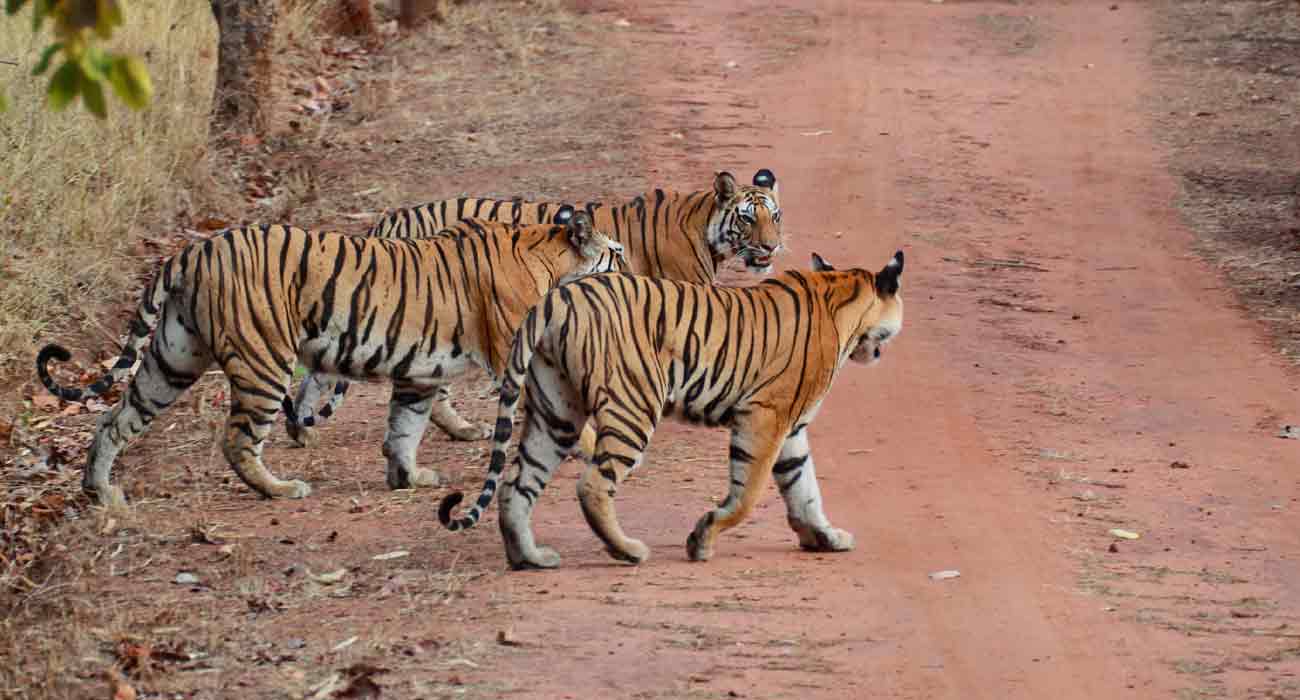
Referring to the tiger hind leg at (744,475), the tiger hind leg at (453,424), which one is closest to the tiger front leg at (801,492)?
the tiger hind leg at (744,475)

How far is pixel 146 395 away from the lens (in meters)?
7.55

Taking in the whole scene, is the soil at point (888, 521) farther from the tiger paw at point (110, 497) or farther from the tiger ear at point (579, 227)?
the tiger ear at point (579, 227)

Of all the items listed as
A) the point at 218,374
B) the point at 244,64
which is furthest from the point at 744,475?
the point at 244,64

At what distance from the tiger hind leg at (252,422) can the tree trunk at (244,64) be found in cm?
661

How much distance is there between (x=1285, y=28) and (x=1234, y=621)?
12.3 m

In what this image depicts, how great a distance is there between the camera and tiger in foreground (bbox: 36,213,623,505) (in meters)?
7.34

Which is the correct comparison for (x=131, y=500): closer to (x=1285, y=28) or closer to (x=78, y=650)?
(x=78, y=650)

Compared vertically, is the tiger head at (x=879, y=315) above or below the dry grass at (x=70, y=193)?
above

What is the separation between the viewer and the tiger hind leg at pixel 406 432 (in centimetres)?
775

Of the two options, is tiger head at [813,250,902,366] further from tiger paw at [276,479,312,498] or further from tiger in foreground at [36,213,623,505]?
tiger paw at [276,479,312,498]

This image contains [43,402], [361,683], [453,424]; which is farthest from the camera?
[43,402]

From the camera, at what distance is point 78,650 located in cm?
579

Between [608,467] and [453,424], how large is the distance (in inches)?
91.8

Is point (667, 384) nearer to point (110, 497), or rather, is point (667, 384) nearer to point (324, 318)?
point (324, 318)
